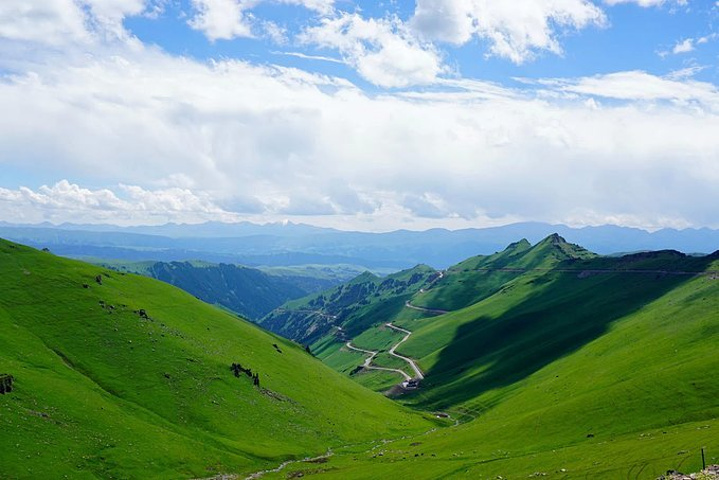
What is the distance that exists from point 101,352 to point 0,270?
4387 cm

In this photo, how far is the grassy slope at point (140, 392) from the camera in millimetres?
81562

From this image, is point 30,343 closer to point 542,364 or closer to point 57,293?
point 57,293

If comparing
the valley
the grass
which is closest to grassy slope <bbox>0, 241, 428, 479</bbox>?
the valley

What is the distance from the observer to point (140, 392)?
103812mm

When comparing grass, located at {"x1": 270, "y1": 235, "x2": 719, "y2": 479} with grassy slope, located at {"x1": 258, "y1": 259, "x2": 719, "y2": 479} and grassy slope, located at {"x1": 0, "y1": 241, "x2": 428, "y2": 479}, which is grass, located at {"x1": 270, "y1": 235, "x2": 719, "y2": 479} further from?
grassy slope, located at {"x1": 0, "y1": 241, "x2": 428, "y2": 479}

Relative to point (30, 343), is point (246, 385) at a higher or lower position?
lower

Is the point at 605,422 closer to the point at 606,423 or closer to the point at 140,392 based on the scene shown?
the point at 606,423

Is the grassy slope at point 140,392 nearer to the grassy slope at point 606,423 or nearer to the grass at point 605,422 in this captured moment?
the grass at point 605,422

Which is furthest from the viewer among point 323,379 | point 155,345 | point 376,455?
point 323,379

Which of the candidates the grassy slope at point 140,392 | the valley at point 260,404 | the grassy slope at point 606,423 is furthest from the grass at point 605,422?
the grassy slope at point 140,392

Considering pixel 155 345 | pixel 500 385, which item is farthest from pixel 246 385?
pixel 500 385

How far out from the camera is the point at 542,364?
188 metres

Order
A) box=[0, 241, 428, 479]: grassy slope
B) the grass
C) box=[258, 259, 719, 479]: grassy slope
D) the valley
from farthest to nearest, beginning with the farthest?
box=[0, 241, 428, 479]: grassy slope → the valley → the grass → box=[258, 259, 719, 479]: grassy slope

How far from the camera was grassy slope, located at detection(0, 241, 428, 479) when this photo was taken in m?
81.6
